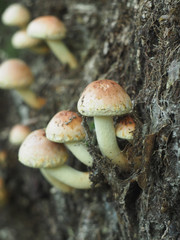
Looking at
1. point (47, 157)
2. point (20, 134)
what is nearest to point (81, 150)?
point (47, 157)

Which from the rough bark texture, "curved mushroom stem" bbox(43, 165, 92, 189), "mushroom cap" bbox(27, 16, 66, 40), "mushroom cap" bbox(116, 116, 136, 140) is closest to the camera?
the rough bark texture

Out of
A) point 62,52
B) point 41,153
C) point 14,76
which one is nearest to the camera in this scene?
point 41,153

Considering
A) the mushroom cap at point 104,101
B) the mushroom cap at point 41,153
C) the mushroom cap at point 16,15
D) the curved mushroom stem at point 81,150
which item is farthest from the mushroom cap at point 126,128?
the mushroom cap at point 16,15

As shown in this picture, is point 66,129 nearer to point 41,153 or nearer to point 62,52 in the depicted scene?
point 41,153

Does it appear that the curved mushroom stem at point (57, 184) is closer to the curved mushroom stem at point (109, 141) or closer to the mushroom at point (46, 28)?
the curved mushroom stem at point (109, 141)

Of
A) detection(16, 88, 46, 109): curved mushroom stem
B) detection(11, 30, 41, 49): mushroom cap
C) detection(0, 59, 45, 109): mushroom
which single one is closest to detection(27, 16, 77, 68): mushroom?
detection(11, 30, 41, 49): mushroom cap

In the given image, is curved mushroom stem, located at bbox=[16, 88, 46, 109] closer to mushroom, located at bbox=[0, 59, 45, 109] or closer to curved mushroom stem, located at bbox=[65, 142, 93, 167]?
mushroom, located at bbox=[0, 59, 45, 109]
